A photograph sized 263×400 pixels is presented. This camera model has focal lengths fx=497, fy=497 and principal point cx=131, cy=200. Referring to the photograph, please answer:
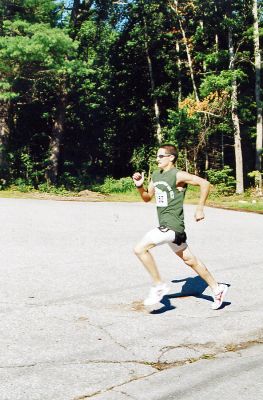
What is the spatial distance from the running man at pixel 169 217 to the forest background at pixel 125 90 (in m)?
16.6

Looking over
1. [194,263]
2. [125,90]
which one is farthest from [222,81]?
[194,263]

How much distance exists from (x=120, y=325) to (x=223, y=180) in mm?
20535

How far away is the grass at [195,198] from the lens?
1769 centimetres

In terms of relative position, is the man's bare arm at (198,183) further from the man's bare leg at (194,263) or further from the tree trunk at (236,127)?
the tree trunk at (236,127)

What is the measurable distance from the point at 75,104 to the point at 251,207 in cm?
1678

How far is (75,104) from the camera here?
30.7 meters

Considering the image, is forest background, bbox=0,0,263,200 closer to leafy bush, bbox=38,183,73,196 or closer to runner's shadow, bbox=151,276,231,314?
leafy bush, bbox=38,183,73,196

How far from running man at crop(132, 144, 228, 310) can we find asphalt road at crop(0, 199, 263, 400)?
280 mm

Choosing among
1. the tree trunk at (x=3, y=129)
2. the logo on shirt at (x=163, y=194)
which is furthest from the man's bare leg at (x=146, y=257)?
the tree trunk at (x=3, y=129)

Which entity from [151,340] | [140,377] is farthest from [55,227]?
[140,377]

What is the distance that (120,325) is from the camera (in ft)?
16.2

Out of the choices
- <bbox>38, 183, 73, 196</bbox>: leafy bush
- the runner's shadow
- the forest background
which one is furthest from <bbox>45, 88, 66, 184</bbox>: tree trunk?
the runner's shadow

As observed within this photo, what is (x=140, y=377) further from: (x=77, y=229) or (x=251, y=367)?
(x=77, y=229)

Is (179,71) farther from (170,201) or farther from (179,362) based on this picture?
(179,362)
